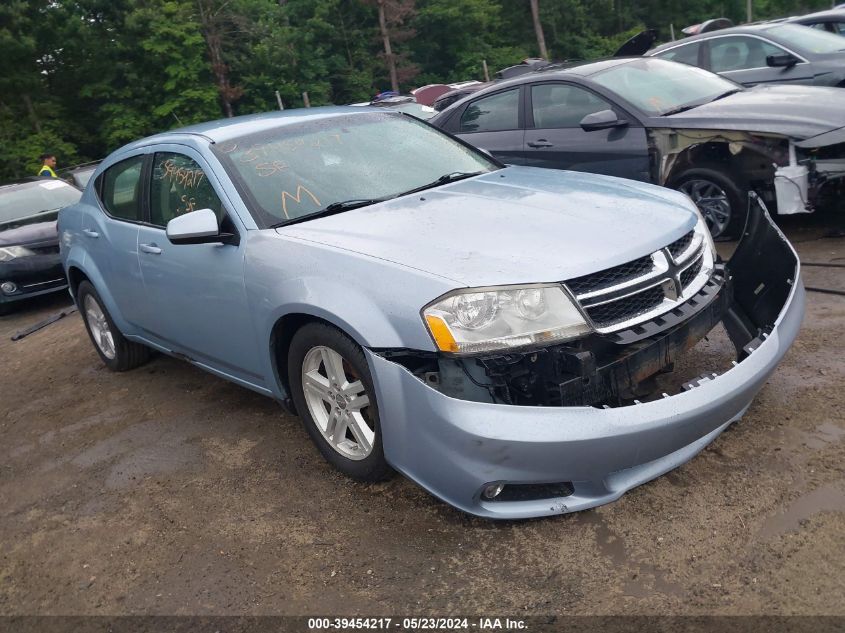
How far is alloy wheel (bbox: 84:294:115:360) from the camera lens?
5613 mm

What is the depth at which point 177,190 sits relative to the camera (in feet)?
14.1

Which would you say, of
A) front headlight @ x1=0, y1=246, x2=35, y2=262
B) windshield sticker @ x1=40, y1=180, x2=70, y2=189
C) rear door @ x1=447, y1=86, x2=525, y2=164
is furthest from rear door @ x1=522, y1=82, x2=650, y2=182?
windshield sticker @ x1=40, y1=180, x2=70, y2=189

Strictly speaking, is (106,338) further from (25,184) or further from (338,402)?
(25,184)

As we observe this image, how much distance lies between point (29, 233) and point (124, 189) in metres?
4.78

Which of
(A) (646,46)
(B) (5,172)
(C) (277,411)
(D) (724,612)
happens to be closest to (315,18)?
(B) (5,172)

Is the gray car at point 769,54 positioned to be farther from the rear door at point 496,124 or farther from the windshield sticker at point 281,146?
the windshield sticker at point 281,146

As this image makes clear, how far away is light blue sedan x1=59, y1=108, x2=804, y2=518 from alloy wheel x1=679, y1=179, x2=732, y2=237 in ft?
7.18

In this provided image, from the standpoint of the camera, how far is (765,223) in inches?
151

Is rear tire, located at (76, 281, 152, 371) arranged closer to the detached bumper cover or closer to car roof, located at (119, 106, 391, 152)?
car roof, located at (119, 106, 391, 152)

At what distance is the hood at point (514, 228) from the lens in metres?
2.94

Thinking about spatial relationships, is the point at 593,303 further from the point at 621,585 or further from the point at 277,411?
the point at 277,411

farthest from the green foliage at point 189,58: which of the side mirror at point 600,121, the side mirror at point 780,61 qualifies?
the side mirror at point 600,121

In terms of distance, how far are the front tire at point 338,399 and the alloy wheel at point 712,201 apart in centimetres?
378

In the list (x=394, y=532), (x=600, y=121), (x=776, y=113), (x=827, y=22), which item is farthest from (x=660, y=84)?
(x=827, y=22)
